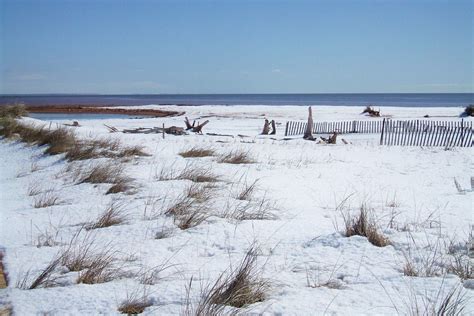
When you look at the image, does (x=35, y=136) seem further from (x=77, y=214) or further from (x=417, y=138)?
(x=417, y=138)

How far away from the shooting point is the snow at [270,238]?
297 cm

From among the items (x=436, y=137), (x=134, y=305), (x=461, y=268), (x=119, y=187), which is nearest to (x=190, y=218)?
(x=134, y=305)

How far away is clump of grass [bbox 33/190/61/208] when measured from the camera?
5.98 meters

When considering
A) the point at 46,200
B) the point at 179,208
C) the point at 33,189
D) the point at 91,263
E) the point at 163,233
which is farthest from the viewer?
the point at 33,189

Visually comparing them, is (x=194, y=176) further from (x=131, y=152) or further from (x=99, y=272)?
(x=99, y=272)

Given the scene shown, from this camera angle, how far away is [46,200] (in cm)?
622

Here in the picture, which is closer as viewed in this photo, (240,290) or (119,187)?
(240,290)

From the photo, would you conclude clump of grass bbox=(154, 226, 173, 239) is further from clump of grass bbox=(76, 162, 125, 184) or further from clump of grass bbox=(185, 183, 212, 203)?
clump of grass bbox=(76, 162, 125, 184)

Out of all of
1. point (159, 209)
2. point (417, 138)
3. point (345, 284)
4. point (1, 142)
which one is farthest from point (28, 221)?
point (417, 138)

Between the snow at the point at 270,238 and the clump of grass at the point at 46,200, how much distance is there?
13 centimetres

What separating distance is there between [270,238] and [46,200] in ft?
11.7

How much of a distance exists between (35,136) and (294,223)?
10551 mm

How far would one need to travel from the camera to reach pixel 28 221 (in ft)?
17.1

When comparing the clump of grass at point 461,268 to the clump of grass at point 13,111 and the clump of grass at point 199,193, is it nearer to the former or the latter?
the clump of grass at point 199,193
